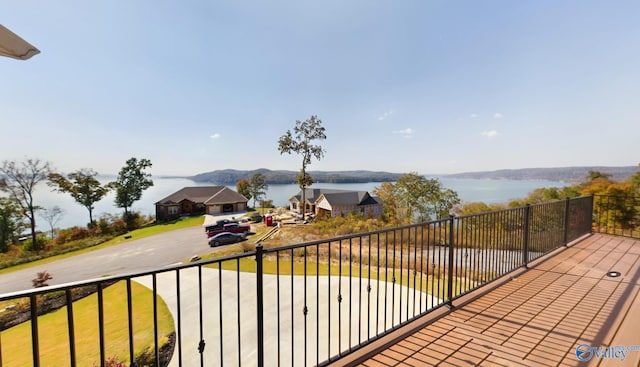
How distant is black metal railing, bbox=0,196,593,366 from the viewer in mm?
1461

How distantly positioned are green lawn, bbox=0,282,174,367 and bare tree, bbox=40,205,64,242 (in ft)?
67.3

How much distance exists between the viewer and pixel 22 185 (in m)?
23.1

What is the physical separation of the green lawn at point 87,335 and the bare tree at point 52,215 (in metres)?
20.5

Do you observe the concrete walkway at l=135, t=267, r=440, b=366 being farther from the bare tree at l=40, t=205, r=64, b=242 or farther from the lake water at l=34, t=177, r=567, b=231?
the bare tree at l=40, t=205, r=64, b=242

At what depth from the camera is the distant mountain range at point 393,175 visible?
16.9m

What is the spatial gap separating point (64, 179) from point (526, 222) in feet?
133

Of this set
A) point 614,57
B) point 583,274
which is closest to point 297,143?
point 614,57

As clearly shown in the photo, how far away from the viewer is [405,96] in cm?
1241

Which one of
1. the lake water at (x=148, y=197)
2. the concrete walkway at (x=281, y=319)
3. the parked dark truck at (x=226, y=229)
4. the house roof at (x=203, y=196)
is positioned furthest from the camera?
the house roof at (x=203, y=196)

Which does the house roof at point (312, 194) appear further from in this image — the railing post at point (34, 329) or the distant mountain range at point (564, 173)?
the railing post at point (34, 329)

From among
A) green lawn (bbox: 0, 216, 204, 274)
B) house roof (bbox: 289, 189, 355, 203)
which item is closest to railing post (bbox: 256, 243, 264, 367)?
green lawn (bbox: 0, 216, 204, 274)

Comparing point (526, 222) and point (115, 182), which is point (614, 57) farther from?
point (115, 182)

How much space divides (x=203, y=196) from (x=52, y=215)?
15.4 metres

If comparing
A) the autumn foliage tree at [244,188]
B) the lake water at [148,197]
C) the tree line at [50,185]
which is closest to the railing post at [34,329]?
the lake water at [148,197]
